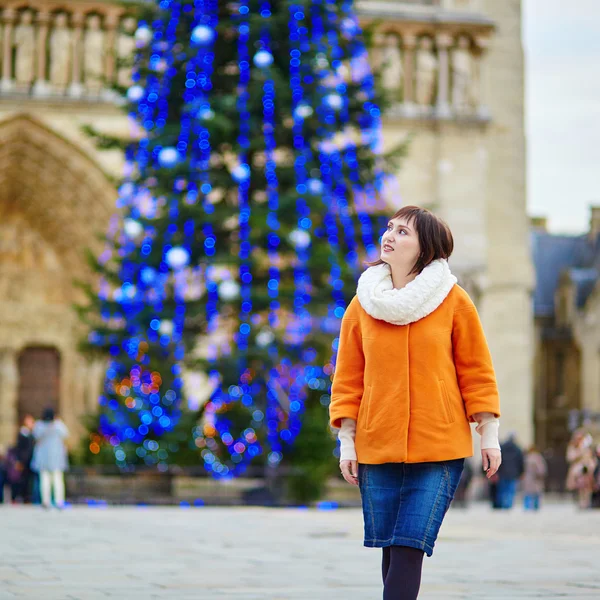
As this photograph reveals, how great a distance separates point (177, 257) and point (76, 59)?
8.94m

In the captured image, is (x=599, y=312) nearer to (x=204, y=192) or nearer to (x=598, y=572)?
(x=204, y=192)

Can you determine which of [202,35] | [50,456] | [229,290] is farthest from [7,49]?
[50,456]

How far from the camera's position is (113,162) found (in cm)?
2534

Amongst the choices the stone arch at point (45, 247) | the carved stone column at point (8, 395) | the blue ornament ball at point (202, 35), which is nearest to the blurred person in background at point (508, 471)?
the blue ornament ball at point (202, 35)

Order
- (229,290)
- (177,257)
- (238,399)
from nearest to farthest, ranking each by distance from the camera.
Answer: (229,290)
(238,399)
(177,257)

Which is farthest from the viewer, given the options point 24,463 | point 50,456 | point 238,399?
point 24,463

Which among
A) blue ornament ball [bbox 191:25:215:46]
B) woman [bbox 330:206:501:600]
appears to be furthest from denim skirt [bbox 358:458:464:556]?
blue ornament ball [bbox 191:25:215:46]

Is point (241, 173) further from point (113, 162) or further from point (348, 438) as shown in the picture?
point (348, 438)

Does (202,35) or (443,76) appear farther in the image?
(443,76)

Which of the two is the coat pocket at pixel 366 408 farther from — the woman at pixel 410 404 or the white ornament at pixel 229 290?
the white ornament at pixel 229 290

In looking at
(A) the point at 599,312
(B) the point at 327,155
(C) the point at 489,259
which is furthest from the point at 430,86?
(A) the point at 599,312

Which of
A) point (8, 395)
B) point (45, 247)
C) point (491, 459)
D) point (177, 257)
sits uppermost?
point (45, 247)

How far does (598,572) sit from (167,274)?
439 inches

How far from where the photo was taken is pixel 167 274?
1794 cm
